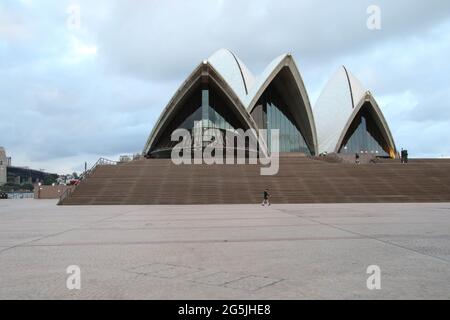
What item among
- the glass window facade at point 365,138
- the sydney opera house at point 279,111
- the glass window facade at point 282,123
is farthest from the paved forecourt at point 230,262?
the glass window facade at point 365,138

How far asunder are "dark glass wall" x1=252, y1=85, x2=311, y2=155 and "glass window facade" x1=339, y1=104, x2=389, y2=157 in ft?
17.0

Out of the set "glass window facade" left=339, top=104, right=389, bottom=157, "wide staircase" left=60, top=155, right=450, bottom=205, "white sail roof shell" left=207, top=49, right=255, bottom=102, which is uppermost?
"white sail roof shell" left=207, top=49, right=255, bottom=102

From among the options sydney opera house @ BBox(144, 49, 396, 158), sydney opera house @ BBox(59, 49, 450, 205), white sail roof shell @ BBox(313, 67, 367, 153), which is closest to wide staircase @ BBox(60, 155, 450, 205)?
sydney opera house @ BBox(59, 49, 450, 205)

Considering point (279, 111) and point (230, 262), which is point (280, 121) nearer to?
point (279, 111)

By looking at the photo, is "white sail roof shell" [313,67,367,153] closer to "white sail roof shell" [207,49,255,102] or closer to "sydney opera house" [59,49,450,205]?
"sydney opera house" [59,49,450,205]

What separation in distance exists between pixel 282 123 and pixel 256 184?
2440cm

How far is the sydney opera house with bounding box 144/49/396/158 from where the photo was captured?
41156 millimetres

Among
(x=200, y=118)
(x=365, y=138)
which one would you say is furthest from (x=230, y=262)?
(x=365, y=138)

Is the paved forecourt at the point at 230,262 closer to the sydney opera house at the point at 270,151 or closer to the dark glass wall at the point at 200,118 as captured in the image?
the sydney opera house at the point at 270,151

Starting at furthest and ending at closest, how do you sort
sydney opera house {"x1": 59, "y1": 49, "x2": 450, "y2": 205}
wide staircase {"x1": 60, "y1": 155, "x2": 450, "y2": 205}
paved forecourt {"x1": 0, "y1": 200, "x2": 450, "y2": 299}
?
sydney opera house {"x1": 59, "y1": 49, "x2": 450, "y2": 205}
wide staircase {"x1": 60, "y1": 155, "x2": 450, "y2": 205}
paved forecourt {"x1": 0, "y1": 200, "x2": 450, "y2": 299}

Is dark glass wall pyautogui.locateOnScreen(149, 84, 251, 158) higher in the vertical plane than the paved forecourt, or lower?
higher

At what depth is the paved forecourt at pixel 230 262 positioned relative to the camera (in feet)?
13.6

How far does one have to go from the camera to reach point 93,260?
5.90 meters
